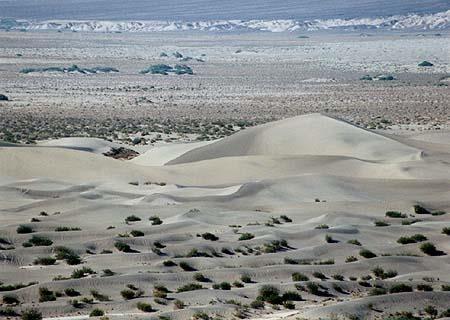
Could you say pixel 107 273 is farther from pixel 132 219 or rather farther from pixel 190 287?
pixel 132 219

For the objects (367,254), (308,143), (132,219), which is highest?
(367,254)

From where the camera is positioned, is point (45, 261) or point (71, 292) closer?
point (71, 292)

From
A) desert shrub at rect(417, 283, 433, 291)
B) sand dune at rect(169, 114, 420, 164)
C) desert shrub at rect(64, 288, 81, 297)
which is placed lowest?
A: sand dune at rect(169, 114, 420, 164)

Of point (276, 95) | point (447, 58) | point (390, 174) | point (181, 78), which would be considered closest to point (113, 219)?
point (390, 174)

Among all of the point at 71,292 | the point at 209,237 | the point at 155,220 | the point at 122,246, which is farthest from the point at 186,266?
the point at 155,220

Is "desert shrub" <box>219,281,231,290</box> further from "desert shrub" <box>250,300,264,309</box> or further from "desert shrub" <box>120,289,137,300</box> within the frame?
"desert shrub" <box>120,289,137,300</box>

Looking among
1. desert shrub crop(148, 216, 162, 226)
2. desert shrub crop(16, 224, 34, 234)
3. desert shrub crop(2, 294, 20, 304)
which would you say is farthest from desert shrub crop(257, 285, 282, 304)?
desert shrub crop(148, 216, 162, 226)

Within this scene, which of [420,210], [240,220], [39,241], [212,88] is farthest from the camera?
[212,88]

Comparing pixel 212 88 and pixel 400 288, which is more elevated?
pixel 400 288

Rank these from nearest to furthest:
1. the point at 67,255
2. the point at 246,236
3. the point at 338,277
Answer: the point at 338,277, the point at 67,255, the point at 246,236
